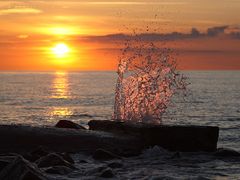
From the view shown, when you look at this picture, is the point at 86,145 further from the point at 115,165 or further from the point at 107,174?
the point at 107,174

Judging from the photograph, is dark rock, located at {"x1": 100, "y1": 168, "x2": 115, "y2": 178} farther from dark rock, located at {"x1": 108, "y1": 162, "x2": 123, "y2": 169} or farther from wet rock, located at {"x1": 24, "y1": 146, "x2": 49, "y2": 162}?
wet rock, located at {"x1": 24, "y1": 146, "x2": 49, "y2": 162}

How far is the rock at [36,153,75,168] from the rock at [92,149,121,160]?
184 cm

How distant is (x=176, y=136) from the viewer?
16.9m

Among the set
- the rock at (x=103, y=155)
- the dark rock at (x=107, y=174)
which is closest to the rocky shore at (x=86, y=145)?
the rock at (x=103, y=155)

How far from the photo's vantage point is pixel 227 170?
14.8m

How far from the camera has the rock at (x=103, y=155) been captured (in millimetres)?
15547

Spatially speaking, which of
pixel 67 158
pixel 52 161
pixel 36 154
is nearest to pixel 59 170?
pixel 52 161

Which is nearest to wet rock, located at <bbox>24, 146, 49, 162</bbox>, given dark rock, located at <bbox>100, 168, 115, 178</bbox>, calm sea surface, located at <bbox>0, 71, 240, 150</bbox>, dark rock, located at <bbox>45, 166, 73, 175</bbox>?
dark rock, located at <bbox>45, 166, 73, 175</bbox>

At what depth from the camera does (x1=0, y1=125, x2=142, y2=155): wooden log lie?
1573 cm

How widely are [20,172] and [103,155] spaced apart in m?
5.22

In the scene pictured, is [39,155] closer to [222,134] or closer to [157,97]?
[157,97]

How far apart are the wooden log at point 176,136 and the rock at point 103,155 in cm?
165

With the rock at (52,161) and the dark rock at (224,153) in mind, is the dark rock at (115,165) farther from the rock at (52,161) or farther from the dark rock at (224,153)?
the dark rock at (224,153)

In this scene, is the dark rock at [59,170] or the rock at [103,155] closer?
the dark rock at [59,170]
